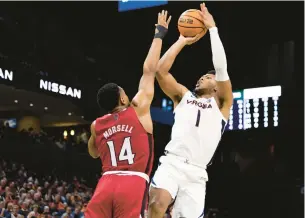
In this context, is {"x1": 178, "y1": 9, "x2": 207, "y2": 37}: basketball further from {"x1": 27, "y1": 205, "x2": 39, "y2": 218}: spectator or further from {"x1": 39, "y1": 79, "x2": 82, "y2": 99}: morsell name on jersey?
{"x1": 39, "y1": 79, "x2": 82, "y2": 99}: morsell name on jersey

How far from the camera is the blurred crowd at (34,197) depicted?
43.6 feet

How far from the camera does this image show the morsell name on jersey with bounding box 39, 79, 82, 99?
69.0ft

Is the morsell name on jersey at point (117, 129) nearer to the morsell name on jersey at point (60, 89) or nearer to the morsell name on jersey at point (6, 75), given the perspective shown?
the morsell name on jersey at point (6, 75)

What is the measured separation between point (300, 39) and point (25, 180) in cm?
1207

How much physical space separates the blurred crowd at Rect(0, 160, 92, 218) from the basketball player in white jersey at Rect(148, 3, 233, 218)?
287 inches

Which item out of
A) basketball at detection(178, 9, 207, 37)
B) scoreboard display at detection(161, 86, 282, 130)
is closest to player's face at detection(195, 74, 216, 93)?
basketball at detection(178, 9, 207, 37)

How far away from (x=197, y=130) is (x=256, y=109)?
1443 cm

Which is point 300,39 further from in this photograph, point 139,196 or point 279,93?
point 139,196

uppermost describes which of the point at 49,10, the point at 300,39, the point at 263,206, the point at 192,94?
the point at 49,10

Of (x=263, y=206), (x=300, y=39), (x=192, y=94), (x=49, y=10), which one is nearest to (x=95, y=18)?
(x=49, y=10)

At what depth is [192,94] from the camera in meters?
6.23

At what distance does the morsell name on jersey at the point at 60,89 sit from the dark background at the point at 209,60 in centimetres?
27

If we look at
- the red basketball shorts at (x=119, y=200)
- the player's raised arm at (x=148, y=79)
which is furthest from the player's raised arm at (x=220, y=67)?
the red basketball shorts at (x=119, y=200)

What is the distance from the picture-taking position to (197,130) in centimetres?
596
